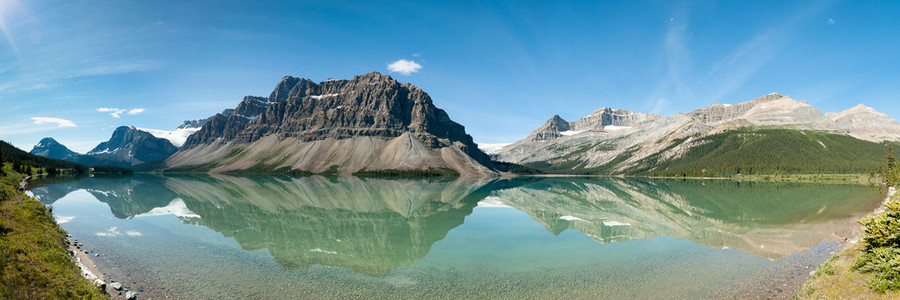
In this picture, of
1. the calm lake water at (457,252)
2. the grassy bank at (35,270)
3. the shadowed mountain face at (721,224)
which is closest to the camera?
the grassy bank at (35,270)

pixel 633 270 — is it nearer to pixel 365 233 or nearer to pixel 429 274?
pixel 429 274

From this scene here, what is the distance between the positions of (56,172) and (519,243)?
823 feet

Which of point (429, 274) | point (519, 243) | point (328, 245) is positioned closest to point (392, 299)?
point (429, 274)

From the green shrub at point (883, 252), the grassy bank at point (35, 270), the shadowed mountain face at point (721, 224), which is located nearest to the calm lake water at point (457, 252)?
the shadowed mountain face at point (721, 224)

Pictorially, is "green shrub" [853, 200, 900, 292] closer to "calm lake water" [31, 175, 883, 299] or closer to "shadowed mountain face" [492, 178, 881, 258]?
"calm lake water" [31, 175, 883, 299]

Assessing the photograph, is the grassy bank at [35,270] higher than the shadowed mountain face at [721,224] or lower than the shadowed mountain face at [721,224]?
higher

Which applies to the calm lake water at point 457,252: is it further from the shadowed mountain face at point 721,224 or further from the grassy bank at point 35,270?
the grassy bank at point 35,270

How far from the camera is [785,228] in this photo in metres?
42.8

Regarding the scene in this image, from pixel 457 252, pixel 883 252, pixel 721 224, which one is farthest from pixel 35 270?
pixel 721 224

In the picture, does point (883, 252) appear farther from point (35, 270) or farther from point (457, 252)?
point (35, 270)

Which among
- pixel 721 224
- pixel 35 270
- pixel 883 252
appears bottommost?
pixel 721 224

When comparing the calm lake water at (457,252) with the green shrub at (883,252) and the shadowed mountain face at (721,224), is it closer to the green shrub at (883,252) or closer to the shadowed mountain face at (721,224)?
the shadowed mountain face at (721,224)

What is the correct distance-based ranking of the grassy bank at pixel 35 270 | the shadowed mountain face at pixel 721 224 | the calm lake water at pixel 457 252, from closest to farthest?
the grassy bank at pixel 35 270 < the calm lake water at pixel 457 252 < the shadowed mountain face at pixel 721 224

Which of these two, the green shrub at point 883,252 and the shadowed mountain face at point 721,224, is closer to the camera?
the green shrub at point 883,252
